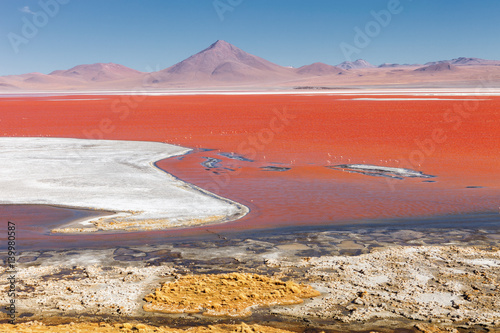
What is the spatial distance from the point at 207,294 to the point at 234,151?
41.1 feet

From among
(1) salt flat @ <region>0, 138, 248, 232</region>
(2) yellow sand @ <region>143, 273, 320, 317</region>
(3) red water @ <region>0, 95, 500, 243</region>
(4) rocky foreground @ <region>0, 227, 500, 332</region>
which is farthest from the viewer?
(3) red water @ <region>0, 95, 500, 243</region>

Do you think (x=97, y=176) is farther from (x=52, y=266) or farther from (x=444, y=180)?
(x=444, y=180)

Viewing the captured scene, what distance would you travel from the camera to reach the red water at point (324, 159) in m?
10.0

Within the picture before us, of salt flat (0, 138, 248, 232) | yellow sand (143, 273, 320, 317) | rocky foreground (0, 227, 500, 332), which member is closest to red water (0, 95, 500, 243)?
salt flat (0, 138, 248, 232)

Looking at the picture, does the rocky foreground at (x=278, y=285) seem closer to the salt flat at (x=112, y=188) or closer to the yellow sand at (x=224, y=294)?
the yellow sand at (x=224, y=294)

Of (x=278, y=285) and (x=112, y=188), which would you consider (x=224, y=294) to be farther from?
(x=112, y=188)

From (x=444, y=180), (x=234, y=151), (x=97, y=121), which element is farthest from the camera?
(x=97, y=121)

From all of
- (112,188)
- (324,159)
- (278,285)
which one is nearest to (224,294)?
(278,285)

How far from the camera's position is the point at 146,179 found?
12578 millimetres

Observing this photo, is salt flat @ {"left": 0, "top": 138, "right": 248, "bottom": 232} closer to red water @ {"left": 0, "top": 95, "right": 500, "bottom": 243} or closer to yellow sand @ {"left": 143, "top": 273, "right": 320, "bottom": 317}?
red water @ {"left": 0, "top": 95, "right": 500, "bottom": 243}

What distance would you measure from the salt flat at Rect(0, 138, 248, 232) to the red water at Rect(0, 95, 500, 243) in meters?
0.57

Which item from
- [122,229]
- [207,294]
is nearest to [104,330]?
[207,294]

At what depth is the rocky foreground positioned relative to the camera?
5.27 metres

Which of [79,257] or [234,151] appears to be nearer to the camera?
[79,257]
